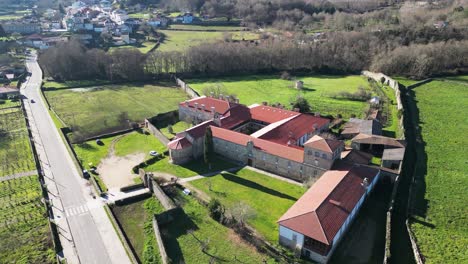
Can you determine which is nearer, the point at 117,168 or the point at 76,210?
the point at 76,210

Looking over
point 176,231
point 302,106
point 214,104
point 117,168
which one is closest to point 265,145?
point 176,231

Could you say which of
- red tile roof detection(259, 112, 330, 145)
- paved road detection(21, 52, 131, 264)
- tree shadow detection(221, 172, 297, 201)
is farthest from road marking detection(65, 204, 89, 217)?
red tile roof detection(259, 112, 330, 145)

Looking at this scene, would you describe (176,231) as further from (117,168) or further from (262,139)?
(262,139)

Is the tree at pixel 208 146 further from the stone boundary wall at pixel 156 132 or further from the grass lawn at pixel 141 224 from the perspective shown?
the grass lawn at pixel 141 224

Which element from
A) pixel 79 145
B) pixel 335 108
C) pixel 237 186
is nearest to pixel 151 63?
pixel 79 145

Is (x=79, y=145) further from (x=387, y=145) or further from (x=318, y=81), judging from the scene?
(x=318, y=81)

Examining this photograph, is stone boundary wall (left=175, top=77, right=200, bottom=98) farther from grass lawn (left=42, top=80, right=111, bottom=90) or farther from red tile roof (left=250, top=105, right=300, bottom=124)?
red tile roof (left=250, top=105, right=300, bottom=124)
